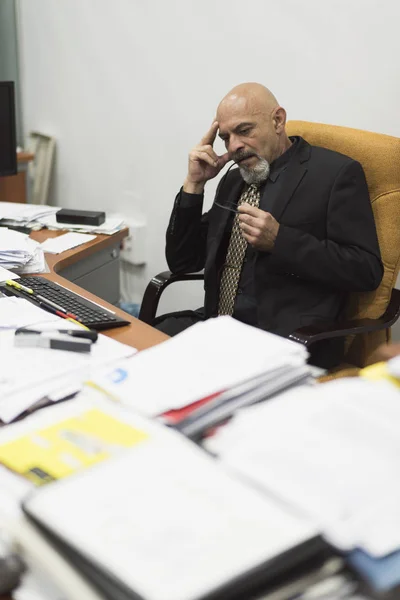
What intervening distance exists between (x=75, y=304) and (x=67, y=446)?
780mm

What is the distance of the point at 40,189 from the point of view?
3662 millimetres

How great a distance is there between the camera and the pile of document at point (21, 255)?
196 cm

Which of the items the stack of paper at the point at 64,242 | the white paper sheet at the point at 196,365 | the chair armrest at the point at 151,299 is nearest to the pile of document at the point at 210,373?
the white paper sheet at the point at 196,365

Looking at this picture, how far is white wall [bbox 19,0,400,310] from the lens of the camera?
2.33m

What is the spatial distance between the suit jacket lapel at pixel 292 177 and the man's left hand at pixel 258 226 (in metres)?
0.12

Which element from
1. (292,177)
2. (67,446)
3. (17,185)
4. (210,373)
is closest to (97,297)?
(292,177)

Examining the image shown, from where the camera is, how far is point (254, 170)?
2090 mm

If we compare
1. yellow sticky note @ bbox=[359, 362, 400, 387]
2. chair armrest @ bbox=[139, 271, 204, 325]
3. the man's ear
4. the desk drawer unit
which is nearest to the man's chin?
the man's ear

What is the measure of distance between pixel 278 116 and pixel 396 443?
4.57 ft

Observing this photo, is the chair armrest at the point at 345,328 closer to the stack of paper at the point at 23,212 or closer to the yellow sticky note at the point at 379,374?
the yellow sticky note at the point at 379,374

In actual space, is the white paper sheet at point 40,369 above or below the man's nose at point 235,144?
below

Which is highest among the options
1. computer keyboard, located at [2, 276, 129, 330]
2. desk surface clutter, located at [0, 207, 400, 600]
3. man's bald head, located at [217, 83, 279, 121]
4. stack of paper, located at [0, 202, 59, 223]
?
man's bald head, located at [217, 83, 279, 121]

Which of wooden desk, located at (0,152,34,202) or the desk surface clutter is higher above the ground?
the desk surface clutter

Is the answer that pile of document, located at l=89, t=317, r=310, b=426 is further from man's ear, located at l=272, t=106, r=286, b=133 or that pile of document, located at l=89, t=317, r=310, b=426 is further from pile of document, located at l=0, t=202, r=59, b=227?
pile of document, located at l=0, t=202, r=59, b=227
